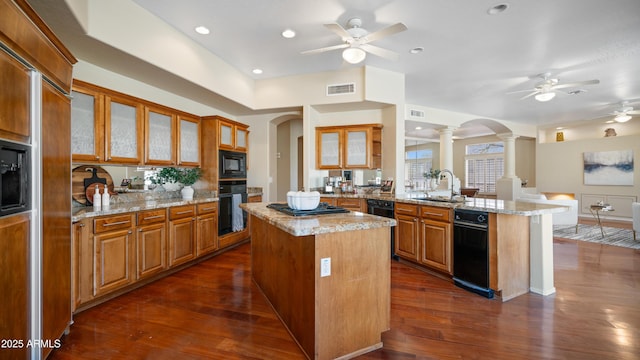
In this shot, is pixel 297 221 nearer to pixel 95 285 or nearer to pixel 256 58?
pixel 95 285

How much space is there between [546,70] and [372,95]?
9.19 ft

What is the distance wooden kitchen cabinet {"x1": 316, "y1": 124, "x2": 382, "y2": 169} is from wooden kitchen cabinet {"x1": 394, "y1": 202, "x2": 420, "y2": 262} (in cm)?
125

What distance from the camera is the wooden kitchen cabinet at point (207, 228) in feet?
12.0

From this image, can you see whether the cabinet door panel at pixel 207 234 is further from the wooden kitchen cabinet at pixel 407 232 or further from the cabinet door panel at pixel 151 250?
the wooden kitchen cabinet at pixel 407 232

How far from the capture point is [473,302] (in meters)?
2.63

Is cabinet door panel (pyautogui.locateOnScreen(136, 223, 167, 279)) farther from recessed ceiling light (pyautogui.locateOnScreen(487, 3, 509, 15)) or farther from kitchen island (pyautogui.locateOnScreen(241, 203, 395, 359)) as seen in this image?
recessed ceiling light (pyautogui.locateOnScreen(487, 3, 509, 15))

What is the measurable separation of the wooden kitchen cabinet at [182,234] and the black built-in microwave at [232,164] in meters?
0.83

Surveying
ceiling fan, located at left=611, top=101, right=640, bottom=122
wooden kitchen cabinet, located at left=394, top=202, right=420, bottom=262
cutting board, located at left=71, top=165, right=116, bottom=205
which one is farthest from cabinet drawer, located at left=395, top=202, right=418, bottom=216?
ceiling fan, located at left=611, top=101, right=640, bottom=122

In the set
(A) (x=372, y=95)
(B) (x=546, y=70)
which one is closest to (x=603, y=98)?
(B) (x=546, y=70)

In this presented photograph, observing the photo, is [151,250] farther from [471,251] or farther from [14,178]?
[471,251]

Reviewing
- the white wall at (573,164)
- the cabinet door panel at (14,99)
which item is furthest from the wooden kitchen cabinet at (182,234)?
the white wall at (573,164)

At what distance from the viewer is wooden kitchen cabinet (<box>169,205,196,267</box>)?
3240 millimetres

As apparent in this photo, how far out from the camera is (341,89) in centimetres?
444

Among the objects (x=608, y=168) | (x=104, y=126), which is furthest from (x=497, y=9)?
(x=608, y=168)
